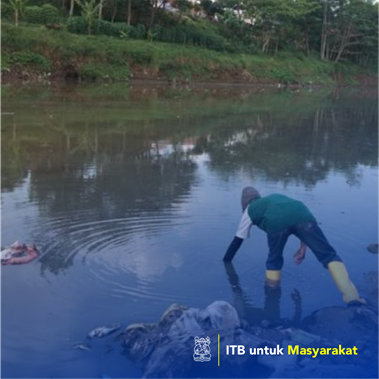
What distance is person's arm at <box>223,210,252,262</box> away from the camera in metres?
5.58

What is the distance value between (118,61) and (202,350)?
32030 mm

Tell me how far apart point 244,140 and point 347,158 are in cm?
280

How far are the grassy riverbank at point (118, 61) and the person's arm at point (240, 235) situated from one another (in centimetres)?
2608

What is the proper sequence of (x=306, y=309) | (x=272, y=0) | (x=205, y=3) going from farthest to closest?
1. (x=205, y=3)
2. (x=272, y=0)
3. (x=306, y=309)

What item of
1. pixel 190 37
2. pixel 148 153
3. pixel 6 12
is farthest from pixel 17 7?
pixel 148 153

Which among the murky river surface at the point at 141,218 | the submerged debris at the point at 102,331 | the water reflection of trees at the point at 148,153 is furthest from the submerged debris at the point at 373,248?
the submerged debris at the point at 102,331

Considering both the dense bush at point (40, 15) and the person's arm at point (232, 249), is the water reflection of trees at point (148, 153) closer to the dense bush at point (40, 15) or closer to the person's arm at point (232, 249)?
the person's arm at point (232, 249)

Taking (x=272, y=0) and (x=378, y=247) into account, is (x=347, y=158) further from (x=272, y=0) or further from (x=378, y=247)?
(x=272, y=0)

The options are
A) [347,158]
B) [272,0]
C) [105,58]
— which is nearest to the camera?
[347,158]

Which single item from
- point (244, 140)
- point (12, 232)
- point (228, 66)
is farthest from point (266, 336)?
point (228, 66)

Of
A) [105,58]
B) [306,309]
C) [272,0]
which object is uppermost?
[272,0]

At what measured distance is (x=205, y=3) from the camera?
156 feet

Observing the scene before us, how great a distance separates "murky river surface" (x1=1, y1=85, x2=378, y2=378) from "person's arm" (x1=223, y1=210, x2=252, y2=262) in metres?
Result: 0.14

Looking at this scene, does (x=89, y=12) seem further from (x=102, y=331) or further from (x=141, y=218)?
(x=102, y=331)
